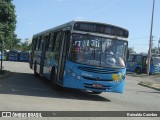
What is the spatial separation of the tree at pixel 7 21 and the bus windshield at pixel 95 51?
962cm

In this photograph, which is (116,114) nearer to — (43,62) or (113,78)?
(113,78)

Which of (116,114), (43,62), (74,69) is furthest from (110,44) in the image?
(43,62)

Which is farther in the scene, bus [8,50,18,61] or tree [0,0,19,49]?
bus [8,50,18,61]

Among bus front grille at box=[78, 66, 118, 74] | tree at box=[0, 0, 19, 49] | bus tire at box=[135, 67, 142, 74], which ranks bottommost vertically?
bus tire at box=[135, 67, 142, 74]

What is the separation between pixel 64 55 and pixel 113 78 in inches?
88.3

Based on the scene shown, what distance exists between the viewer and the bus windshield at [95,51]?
17203 mm

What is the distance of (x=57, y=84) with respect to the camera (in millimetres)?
19031

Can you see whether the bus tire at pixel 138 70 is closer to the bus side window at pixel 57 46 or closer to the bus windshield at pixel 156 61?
the bus windshield at pixel 156 61

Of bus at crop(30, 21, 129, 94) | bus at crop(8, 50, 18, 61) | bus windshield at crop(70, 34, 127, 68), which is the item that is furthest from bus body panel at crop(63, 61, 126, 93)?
bus at crop(8, 50, 18, 61)

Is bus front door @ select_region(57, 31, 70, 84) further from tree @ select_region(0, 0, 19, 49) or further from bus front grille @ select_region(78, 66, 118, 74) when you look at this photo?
tree @ select_region(0, 0, 19, 49)

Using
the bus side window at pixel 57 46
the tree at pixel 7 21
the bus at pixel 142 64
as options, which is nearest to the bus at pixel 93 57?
the bus side window at pixel 57 46

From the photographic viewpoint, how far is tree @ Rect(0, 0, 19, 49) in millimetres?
26231

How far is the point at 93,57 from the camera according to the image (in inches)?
679

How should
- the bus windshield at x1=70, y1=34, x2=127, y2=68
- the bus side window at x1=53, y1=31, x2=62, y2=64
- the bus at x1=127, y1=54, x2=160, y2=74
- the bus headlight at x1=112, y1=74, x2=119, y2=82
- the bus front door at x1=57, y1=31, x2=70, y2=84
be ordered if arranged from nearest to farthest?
the bus windshield at x1=70, y1=34, x2=127, y2=68 < the bus headlight at x1=112, y1=74, x2=119, y2=82 < the bus front door at x1=57, y1=31, x2=70, y2=84 < the bus side window at x1=53, y1=31, x2=62, y2=64 < the bus at x1=127, y1=54, x2=160, y2=74
